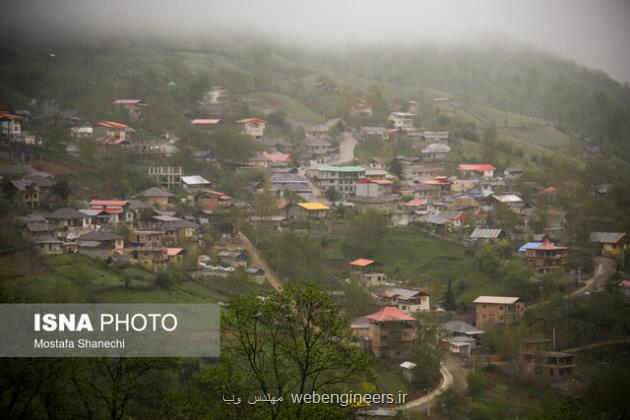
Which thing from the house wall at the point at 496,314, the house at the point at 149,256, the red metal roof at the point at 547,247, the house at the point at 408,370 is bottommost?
the house at the point at 408,370

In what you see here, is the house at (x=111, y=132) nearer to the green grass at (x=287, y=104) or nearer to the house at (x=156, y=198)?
the house at (x=156, y=198)

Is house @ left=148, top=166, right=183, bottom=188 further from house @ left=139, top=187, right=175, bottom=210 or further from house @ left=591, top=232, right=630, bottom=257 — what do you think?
house @ left=591, top=232, right=630, bottom=257

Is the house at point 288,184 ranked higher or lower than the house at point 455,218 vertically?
higher

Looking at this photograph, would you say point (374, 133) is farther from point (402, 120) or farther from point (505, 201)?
point (505, 201)

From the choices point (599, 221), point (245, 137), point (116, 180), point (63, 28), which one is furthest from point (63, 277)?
point (63, 28)

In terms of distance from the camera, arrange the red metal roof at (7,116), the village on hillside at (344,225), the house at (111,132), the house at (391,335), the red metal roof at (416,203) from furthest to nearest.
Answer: the house at (111,132)
the red metal roof at (416,203)
the red metal roof at (7,116)
the village on hillside at (344,225)
the house at (391,335)

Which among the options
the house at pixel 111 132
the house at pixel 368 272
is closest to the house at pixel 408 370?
the house at pixel 368 272

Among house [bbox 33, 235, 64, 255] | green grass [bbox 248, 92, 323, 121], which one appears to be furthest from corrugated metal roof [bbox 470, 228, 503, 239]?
green grass [bbox 248, 92, 323, 121]
